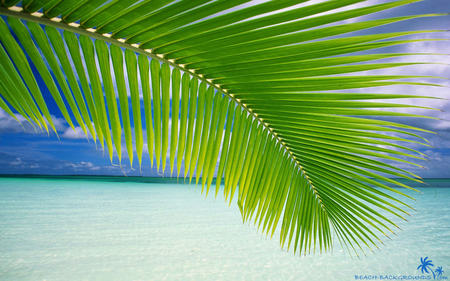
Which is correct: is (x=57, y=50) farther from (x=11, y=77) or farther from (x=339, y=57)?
(x=339, y=57)

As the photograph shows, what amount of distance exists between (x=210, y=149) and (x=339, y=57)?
15.0 inches

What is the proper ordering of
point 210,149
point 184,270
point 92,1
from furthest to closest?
point 184,270
point 210,149
point 92,1

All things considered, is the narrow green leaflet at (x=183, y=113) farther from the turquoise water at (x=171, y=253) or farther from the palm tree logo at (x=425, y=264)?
the palm tree logo at (x=425, y=264)

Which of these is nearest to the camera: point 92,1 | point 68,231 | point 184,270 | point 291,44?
point 92,1

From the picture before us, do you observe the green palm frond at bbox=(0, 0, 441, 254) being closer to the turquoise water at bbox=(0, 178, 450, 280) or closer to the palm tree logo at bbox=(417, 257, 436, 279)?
the turquoise water at bbox=(0, 178, 450, 280)

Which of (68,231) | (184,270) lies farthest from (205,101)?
(68,231)

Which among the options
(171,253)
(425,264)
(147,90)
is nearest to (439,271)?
(425,264)

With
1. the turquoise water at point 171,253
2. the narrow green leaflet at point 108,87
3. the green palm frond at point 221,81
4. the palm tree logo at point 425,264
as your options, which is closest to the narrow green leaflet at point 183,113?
the green palm frond at point 221,81

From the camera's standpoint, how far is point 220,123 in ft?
2.14

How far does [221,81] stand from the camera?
55cm

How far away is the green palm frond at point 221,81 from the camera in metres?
0.37

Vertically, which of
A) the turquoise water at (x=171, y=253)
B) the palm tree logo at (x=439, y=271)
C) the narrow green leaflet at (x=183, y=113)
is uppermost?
the narrow green leaflet at (x=183, y=113)

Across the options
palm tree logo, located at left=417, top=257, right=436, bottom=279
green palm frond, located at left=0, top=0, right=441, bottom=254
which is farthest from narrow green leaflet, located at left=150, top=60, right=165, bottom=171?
palm tree logo, located at left=417, top=257, right=436, bottom=279

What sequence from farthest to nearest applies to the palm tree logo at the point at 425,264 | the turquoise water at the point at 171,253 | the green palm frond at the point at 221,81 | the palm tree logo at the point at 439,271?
1. the palm tree logo at the point at 425,264
2. the palm tree logo at the point at 439,271
3. the turquoise water at the point at 171,253
4. the green palm frond at the point at 221,81
